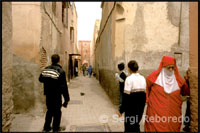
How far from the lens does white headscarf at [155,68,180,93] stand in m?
2.69

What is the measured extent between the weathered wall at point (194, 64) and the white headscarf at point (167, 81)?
29 cm

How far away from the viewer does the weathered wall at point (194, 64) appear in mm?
2338

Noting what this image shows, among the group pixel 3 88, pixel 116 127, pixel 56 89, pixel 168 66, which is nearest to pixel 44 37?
pixel 56 89

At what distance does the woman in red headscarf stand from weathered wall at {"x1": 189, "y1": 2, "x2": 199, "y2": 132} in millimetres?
279

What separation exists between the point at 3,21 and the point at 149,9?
16.2 ft

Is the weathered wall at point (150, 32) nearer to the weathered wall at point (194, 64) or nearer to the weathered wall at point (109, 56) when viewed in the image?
the weathered wall at point (109, 56)

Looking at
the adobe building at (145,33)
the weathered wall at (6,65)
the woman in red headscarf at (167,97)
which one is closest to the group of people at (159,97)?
the woman in red headscarf at (167,97)

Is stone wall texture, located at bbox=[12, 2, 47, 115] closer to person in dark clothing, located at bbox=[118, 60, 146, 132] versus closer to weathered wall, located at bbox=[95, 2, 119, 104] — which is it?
weathered wall, located at bbox=[95, 2, 119, 104]

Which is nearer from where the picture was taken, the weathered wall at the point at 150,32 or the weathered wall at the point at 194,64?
the weathered wall at the point at 194,64

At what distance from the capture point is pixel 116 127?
13.6ft

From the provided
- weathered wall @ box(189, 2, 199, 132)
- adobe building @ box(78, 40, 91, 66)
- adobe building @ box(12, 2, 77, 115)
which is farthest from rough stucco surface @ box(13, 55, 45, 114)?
adobe building @ box(78, 40, 91, 66)

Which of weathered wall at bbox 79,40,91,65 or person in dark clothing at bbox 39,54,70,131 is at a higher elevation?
weathered wall at bbox 79,40,91,65

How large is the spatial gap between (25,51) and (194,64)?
14.5ft

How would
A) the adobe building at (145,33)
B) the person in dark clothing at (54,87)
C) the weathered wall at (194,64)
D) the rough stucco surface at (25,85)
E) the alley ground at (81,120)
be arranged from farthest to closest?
the adobe building at (145,33) → the rough stucco surface at (25,85) → the alley ground at (81,120) → the person in dark clothing at (54,87) → the weathered wall at (194,64)
